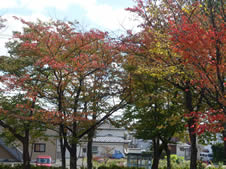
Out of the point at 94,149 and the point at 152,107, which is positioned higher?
the point at 152,107

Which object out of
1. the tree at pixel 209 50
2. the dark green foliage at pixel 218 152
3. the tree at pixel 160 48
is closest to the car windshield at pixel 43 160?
the tree at pixel 160 48

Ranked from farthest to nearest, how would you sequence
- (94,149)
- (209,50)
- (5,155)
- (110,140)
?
(110,140)
(94,149)
(5,155)
(209,50)

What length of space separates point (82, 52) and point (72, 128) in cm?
437

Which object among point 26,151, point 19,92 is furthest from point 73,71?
point 26,151

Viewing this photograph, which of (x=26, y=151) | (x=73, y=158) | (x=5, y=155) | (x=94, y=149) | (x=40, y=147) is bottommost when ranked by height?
(x=94, y=149)

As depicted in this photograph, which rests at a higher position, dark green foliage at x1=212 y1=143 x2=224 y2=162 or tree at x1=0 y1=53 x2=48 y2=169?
tree at x1=0 y1=53 x2=48 y2=169

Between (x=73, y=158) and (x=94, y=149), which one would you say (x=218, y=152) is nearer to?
(x=94, y=149)

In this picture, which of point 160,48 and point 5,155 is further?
point 5,155

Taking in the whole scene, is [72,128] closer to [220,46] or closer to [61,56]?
[61,56]

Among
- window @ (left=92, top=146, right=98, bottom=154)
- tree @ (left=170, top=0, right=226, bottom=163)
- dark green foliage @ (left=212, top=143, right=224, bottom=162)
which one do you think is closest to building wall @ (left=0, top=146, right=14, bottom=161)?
window @ (left=92, top=146, right=98, bottom=154)

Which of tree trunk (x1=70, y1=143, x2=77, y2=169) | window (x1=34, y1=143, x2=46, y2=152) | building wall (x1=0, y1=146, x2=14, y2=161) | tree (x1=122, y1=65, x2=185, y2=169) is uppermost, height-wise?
tree (x1=122, y1=65, x2=185, y2=169)

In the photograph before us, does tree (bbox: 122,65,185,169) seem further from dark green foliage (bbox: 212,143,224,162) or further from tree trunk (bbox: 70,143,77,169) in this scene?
dark green foliage (bbox: 212,143,224,162)

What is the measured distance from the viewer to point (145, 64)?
12.9 meters

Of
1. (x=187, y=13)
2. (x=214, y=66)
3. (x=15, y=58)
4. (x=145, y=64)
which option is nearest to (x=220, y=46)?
(x=214, y=66)
